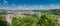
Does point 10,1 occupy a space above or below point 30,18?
above

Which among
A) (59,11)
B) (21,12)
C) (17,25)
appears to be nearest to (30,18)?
(17,25)

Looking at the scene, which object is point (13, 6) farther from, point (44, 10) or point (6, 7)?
point (44, 10)

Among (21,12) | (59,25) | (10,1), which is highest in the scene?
(10,1)

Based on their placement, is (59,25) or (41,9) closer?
(59,25)

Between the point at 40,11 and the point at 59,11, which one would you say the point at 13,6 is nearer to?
the point at 40,11

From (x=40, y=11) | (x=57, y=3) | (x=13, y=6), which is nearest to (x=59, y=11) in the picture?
(x=57, y=3)

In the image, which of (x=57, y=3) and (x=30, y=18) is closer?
(x=30, y=18)

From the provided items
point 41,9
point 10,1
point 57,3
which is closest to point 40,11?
point 41,9

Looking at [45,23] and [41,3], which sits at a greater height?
[41,3]

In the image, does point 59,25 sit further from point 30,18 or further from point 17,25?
point 17,25
